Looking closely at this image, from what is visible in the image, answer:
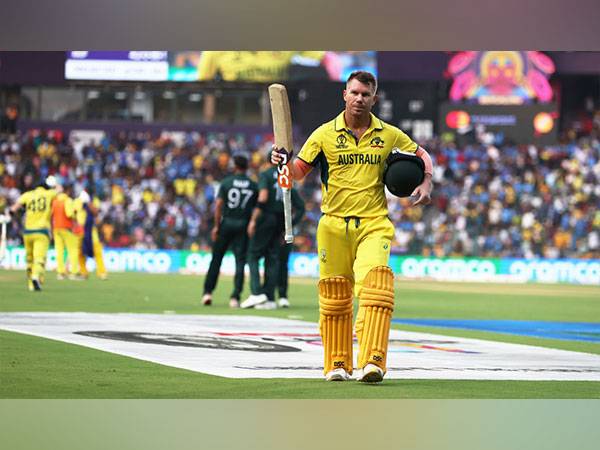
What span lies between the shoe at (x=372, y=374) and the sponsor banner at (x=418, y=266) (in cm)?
2744

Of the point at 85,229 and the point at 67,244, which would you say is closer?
the point at 85,229

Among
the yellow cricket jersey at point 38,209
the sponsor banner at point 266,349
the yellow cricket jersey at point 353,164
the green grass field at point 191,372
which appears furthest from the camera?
A: the yellow cricket jersey at point 38,209

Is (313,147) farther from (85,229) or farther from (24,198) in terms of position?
(85,229)

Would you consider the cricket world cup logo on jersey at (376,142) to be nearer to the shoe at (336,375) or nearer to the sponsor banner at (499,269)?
the shoe at (336,375)

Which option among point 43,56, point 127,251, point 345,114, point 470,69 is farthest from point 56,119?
point 345,114

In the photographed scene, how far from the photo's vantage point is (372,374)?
9062 mm

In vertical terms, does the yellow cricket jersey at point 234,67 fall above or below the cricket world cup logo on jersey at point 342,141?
above

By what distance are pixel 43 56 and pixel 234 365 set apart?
123ft

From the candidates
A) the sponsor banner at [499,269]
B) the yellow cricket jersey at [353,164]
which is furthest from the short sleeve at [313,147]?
the sponsor banner at [499,269]

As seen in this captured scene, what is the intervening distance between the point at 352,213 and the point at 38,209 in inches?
533

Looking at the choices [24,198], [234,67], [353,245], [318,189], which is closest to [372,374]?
[353,245]

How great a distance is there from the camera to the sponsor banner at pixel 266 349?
1039cm

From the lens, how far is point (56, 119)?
46688 mm

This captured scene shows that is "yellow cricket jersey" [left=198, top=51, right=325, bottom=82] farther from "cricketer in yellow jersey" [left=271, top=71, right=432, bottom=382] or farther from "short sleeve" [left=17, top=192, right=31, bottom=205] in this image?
"cricketer in yellow jersey" [left=271, top=71, right=432, bottom=382]
